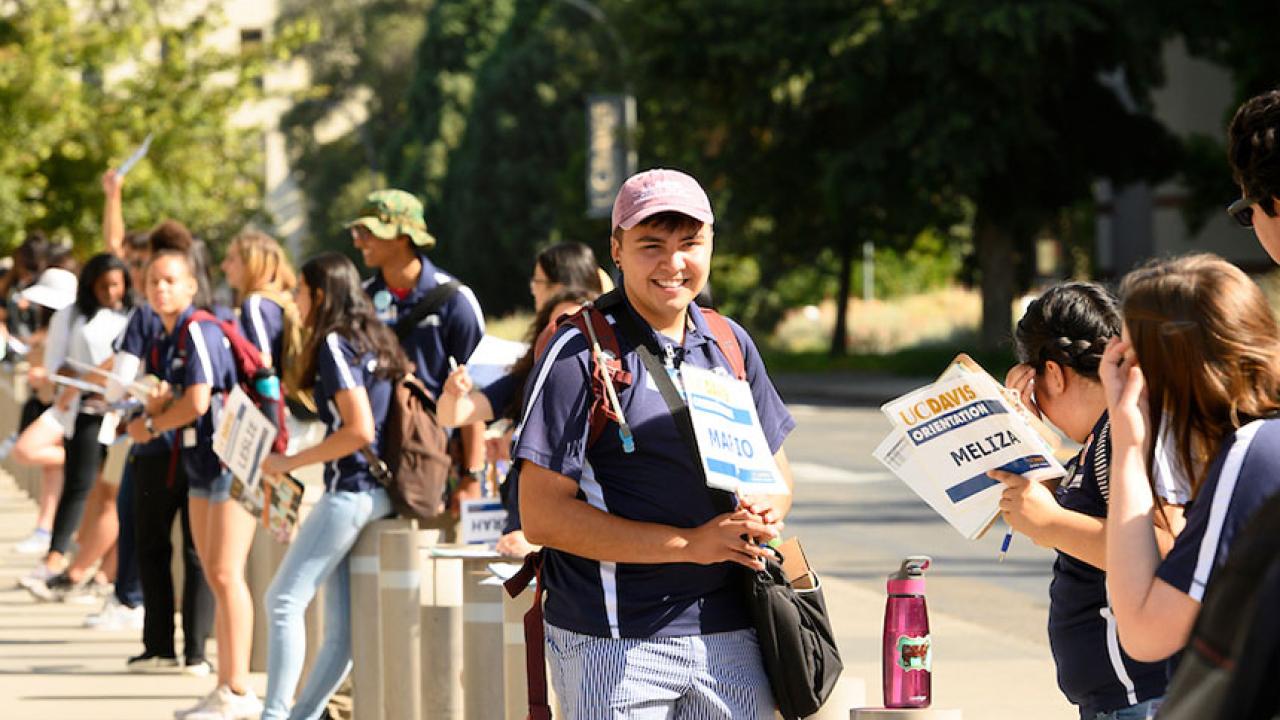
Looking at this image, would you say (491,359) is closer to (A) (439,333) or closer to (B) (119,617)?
(A) (439,333)

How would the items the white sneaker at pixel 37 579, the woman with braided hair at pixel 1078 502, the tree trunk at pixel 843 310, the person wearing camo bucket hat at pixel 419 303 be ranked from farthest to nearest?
the tree trunk at pixel 843 310 → the white sneaker at pixel 37 579 → the person wearing camo bucket hat at pixel 419 303 → the woman with braided hair at pixel 1078 502

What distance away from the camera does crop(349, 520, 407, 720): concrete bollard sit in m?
7.13

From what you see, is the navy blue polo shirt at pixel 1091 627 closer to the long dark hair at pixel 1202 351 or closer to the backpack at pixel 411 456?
the long dark hair at pixel 1202 351

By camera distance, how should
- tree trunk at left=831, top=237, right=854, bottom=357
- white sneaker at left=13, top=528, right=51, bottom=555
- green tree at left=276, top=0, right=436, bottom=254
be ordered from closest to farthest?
white sneaker at left=13, top=528, right=51, bottom=555 < tree trunk at left=831, top=237, right=854, bottom=357 < green tree at left=276, top=0, right=436, bottom=254

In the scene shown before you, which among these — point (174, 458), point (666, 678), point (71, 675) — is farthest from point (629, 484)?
point (71, 675)

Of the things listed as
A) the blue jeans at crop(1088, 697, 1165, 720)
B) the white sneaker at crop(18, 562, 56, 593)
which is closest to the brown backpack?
the blue jeans at crop(1088, 697, 1165, 720)

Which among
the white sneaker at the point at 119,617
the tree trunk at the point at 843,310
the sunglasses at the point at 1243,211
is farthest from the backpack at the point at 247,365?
the tree trunk at the point at 843,310

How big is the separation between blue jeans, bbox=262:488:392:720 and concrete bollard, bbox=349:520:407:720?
0.14 feet

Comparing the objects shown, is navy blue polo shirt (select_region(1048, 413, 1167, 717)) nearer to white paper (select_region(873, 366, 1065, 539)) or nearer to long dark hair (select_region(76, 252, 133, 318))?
white paper (select_region(873, 366, 1065, 539))

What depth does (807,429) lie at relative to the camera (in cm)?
2595

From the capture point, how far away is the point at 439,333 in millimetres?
7598

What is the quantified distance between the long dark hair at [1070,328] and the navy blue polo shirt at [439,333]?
361 centimetres

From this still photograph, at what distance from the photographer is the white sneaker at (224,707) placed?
25.3 feet

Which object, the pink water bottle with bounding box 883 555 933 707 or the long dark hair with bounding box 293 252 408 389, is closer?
the pink water bottle with bounding box 883 555 933 707
